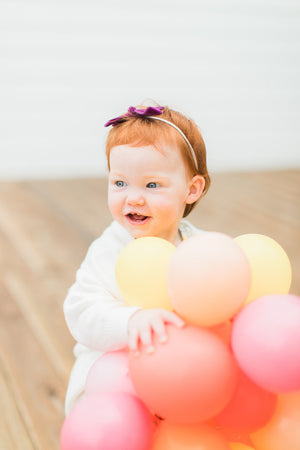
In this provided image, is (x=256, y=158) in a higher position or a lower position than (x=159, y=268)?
lower

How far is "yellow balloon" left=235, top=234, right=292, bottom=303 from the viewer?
87 centimetres

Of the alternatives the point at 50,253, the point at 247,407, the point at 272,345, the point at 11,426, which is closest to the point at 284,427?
the point at 247,407

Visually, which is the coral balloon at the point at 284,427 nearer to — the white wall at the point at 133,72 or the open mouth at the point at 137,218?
the open mouth at the point at 137,218

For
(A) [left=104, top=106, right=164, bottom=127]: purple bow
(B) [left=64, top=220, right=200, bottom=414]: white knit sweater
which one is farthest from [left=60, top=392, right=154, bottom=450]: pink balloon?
(A) [left=104, top=106, right=164, bottom=127]: purple bow

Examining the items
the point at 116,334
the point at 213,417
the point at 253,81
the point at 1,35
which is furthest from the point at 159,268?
the point at 253,81

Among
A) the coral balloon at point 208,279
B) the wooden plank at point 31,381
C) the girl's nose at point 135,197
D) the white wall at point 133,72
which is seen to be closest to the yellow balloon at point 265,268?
the coral balloon at point 208,279

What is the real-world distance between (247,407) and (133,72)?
3.46 meters

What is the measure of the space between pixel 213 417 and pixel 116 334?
201mm

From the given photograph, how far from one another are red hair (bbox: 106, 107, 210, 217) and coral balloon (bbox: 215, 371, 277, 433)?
41 cm

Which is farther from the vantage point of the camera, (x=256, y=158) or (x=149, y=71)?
(x=256, y=158)

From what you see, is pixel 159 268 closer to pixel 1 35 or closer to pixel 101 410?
pixel 101 410

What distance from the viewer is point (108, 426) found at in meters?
0.75

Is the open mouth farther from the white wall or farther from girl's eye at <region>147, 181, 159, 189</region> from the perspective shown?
the white wall

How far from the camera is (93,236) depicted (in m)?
2.69
